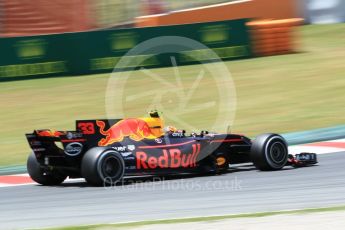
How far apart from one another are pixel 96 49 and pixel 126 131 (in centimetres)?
998

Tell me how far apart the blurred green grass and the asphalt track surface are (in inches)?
140

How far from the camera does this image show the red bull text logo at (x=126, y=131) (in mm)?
10211

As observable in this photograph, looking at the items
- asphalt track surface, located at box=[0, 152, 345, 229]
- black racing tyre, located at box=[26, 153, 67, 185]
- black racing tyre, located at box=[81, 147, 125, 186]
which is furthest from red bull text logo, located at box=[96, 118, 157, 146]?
black racing tyre, located at box=[26, 153, 67, 185]

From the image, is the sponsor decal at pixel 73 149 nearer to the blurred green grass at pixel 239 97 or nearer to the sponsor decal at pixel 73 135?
the sponsor decal at pixel 73 135

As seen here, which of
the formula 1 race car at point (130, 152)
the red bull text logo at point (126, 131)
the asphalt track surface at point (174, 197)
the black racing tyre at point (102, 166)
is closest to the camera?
the asphalt track surface at point (174, 197)

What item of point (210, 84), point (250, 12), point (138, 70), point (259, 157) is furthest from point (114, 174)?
point (250, 12)

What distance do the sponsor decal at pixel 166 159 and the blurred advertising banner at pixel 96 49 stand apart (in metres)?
9.92

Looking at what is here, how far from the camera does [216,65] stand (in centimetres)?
2180

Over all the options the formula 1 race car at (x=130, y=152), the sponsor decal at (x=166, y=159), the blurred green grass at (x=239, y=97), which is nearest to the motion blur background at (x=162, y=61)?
the blurred green grass at (x=239, y=97)

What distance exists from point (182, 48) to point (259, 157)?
446 inches

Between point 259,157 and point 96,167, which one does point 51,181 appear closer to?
point 96,167

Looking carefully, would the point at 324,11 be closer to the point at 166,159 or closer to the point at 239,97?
the point at 239,97

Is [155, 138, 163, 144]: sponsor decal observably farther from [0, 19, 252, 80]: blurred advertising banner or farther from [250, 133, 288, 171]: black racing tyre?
[0, 19, 252, 80]: blurred advertising banner

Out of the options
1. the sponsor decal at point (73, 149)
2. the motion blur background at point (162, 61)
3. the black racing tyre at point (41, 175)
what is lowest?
the black racing tyre at point (41, 175)
